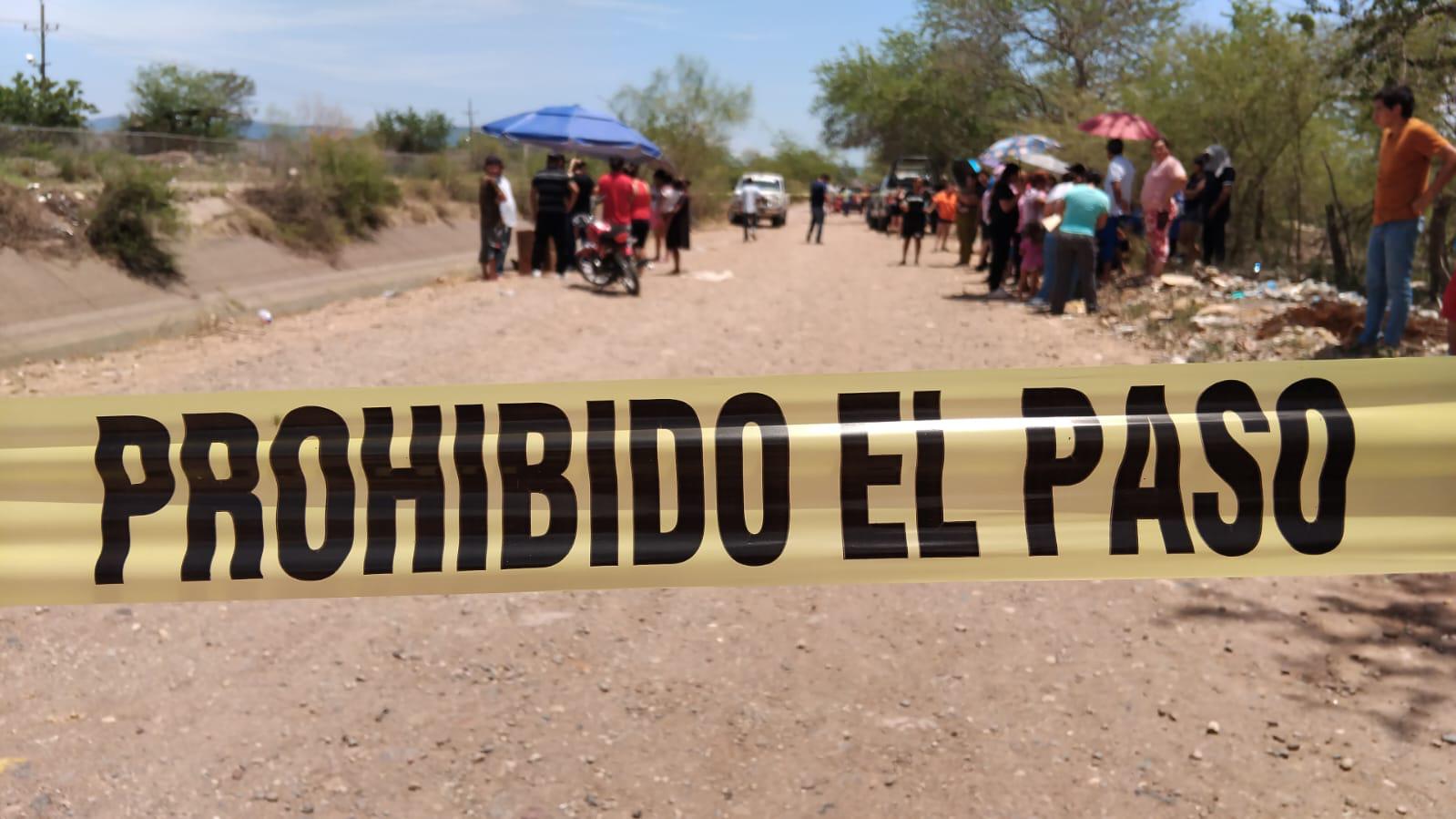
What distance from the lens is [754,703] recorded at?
4152mm

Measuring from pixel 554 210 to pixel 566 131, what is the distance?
6.32 feet

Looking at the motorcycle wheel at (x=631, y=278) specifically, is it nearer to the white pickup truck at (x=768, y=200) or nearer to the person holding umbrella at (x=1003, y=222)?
the person holding umbrella at (x=1003, y=222)

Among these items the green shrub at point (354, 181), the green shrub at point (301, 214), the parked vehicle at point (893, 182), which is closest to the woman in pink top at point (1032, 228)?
the green shrub at point (301, 214)

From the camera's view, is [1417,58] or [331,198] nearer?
[1417,58]

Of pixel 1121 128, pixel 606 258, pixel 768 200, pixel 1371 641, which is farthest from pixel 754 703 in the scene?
pixel 768 200

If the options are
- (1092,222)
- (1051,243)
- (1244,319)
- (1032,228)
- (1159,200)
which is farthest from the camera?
(1032,228)

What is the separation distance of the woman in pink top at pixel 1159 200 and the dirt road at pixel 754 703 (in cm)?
1037

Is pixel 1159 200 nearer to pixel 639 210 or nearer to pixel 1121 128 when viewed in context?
pixel 1121 128

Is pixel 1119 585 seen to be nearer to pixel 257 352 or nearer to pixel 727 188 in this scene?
pixel 257 352

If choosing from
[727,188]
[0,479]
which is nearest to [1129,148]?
[0,479]

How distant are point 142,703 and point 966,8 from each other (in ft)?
161

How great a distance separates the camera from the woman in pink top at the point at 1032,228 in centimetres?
1516

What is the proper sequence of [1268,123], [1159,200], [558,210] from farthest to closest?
[1268,123]
[558,210]
[1159,200]

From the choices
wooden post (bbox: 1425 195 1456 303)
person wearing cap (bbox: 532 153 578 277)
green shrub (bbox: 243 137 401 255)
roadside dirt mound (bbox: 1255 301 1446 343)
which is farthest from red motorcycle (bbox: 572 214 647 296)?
wooden post (bbox: 1425 195 1456 303)
